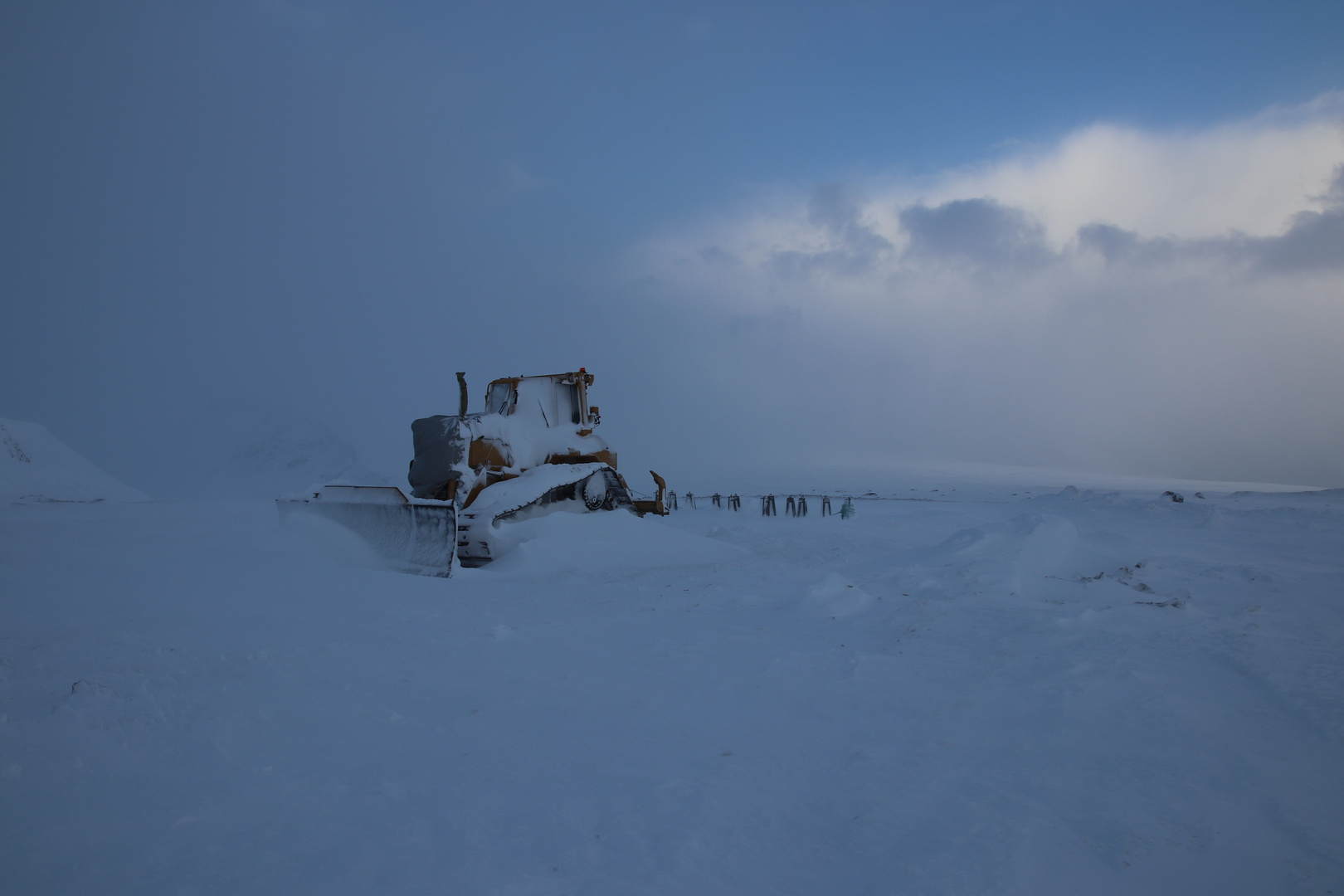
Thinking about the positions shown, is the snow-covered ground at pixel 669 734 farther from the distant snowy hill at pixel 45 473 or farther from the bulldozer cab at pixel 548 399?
the distant snowy hill at pixel 45 473

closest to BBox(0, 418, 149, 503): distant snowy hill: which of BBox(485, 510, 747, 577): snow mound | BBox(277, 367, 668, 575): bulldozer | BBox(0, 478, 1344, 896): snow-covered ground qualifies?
BBox(277, 367, 668, 575): bulldozer

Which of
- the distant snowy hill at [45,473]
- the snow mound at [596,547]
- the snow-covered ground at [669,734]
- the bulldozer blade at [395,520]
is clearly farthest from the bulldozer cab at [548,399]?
the distant snowy hill at [45,473]

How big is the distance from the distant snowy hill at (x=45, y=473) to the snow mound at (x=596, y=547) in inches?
615

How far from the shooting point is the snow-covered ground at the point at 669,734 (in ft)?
7.07

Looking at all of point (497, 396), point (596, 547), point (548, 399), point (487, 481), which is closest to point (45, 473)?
point (497, 396)

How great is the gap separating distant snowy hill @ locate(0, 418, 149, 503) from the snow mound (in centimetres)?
1562

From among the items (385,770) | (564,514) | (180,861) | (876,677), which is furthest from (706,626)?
(564,514)

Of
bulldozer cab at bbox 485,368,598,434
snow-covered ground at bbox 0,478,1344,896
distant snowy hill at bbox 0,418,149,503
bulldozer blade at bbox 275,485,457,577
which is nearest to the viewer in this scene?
snow-covered ground at bbox 0,478,1344,896

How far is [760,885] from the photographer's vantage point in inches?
82.2

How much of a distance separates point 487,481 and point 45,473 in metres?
17.1

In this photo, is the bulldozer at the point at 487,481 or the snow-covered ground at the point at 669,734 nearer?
the snow-covered ground at the point at 669,734

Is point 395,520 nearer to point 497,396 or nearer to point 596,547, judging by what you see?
point 596,547

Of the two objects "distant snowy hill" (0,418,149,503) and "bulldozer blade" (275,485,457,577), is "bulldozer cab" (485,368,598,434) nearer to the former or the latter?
"bulldozer blade" (275,485,457,577)

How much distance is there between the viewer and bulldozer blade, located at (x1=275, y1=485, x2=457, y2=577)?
7.27 meters
